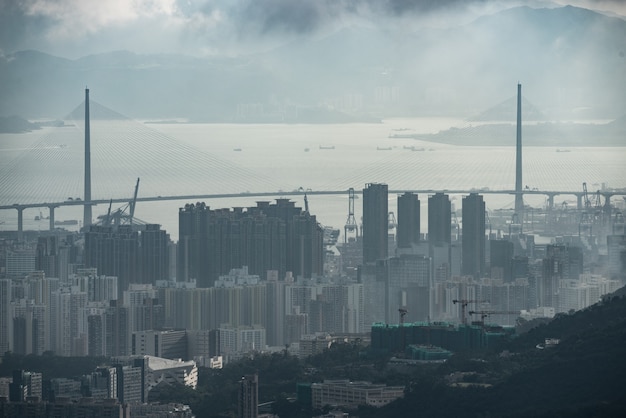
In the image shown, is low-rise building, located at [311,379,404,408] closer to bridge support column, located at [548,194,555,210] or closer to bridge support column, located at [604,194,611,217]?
bridge support column, located at [604,194,611,217]

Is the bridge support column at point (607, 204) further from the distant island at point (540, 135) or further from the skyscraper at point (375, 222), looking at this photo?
the skyscraper at point (375, 222)

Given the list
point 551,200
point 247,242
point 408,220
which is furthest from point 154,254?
point 551,200

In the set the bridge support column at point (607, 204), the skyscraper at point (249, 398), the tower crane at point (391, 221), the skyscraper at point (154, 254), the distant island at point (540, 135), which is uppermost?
the distant island at point (540, 135)

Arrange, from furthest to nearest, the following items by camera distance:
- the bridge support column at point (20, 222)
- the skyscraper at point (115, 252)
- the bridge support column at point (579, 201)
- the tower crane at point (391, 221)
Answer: the bridge support column at point (579, 201) < the bridge support column at point (20, 222) < the tower crane at point (391, 221) < the skyscraper at point (115, 252)

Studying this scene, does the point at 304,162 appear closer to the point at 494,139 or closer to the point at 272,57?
the point at 272,57

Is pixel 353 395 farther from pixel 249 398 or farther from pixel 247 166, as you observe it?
pixel 247 166

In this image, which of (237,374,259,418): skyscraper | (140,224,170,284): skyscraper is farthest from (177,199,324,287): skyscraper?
(237,374,259,418): skyscraper

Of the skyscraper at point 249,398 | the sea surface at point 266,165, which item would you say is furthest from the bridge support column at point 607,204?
the skyscraper at point 249,398
